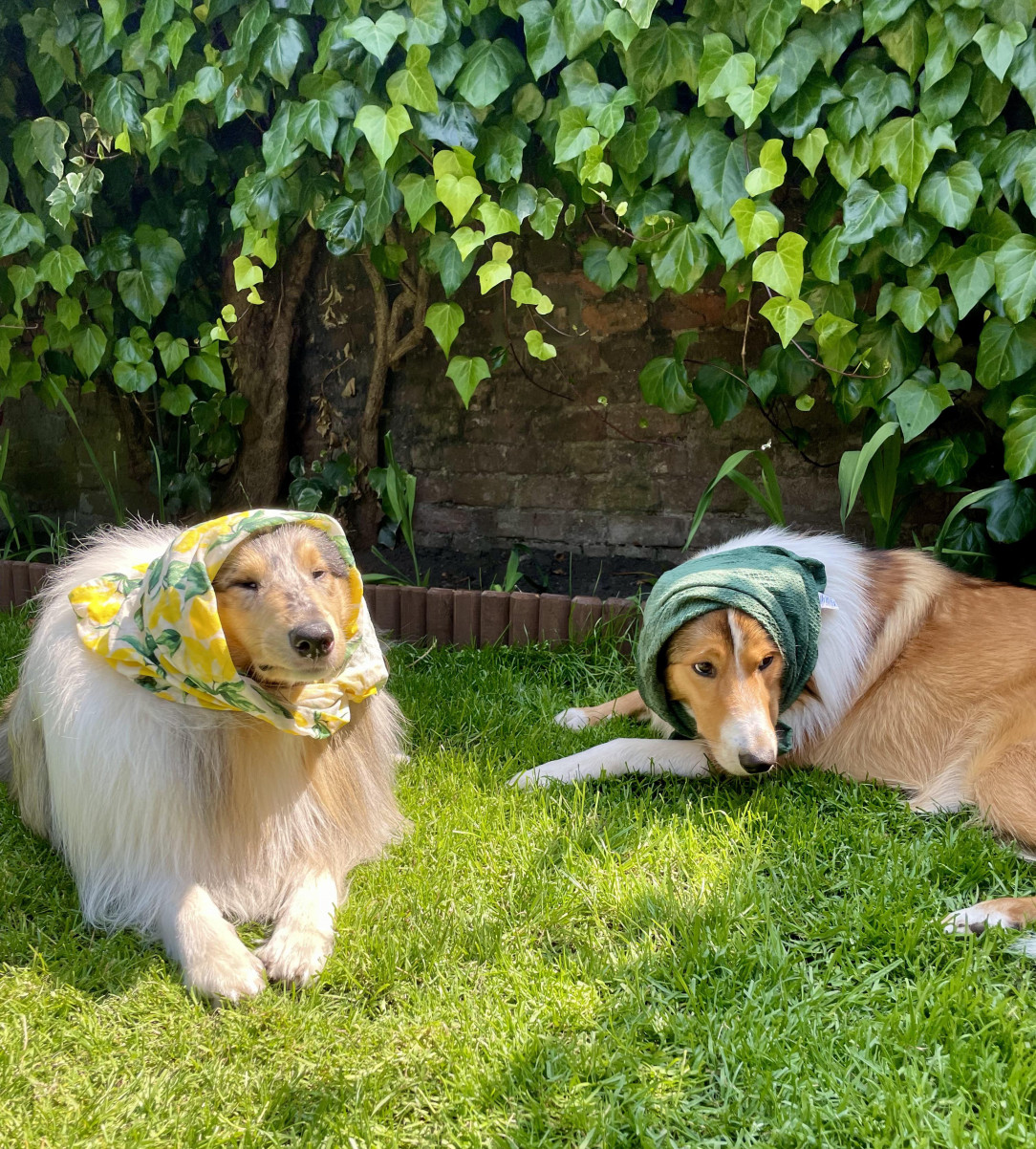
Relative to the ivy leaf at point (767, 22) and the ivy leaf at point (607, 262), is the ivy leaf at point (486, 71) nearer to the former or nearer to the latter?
the ivy leaf at point (607, 262)

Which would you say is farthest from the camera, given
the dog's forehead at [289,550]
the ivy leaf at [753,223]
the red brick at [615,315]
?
the red brick at [615,315]

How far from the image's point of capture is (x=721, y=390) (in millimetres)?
3537

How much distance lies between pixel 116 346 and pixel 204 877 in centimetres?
304

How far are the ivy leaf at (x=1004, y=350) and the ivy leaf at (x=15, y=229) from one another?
3675mm

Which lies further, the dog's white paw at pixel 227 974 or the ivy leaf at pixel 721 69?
the ivy leaf at pixel 721 69

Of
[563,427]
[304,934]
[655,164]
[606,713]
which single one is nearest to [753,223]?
[655,164]

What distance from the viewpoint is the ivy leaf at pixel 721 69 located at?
9.68 ft

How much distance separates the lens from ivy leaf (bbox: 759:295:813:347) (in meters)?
3.05

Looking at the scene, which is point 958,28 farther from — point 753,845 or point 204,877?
point 204,877

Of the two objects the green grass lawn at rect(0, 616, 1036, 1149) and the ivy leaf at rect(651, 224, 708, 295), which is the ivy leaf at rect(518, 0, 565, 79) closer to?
the ivy leaf at rect(651, 224, 708, 295)

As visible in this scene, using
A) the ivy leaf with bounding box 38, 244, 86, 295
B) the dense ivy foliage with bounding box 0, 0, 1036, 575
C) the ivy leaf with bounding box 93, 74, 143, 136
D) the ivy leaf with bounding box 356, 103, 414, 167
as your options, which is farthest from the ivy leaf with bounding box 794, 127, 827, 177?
the ivy leaf with bounding box 38, 244, 86, 295

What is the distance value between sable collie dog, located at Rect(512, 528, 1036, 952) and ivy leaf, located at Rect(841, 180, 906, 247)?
3.51 ft

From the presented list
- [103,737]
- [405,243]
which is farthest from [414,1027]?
[405,243]

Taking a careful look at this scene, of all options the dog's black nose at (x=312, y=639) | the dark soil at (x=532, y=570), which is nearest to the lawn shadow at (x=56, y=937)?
the dog's black nose at (x=312, y=639)
